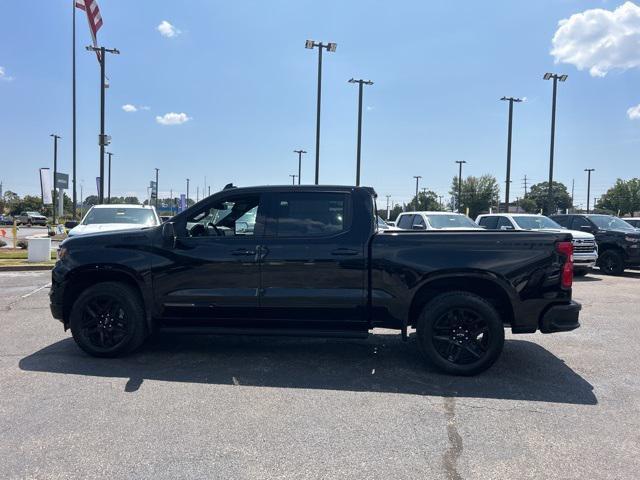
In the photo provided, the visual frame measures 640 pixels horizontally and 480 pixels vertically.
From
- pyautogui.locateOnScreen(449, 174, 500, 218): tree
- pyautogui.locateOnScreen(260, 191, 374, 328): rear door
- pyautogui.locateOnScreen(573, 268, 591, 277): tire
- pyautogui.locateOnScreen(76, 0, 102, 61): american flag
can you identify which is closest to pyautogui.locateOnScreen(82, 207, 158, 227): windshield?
pyautogui.locateOnScreen(260, 191, 374, 328): rear door

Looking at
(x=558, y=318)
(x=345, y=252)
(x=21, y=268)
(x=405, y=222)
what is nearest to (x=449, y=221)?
(x=405, y=222)

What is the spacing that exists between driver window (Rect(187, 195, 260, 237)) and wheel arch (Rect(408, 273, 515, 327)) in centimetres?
196

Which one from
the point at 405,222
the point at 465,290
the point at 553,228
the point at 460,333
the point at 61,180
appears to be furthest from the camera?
the point at 61,180

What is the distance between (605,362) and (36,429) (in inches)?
225

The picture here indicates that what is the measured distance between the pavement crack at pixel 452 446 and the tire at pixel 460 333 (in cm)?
75

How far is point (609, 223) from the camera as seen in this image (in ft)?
51.8

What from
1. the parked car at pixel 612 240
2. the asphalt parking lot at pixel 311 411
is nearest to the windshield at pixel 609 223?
the parked car at pixel 612 240

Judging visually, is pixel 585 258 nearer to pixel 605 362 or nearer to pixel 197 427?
pixel 605 362

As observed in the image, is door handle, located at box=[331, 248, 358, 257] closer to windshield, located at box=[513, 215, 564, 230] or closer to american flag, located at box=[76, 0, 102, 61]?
windshield, located at box=[513, 215, 564, 230]

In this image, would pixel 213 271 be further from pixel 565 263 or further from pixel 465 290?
pixel 565 263

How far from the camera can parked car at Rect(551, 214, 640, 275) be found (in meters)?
14.6

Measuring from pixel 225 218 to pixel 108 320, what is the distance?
1.73 metres

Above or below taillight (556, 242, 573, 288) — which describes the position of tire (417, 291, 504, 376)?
below

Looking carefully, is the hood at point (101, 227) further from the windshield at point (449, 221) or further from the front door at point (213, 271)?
the windshield at point (449, 221)
